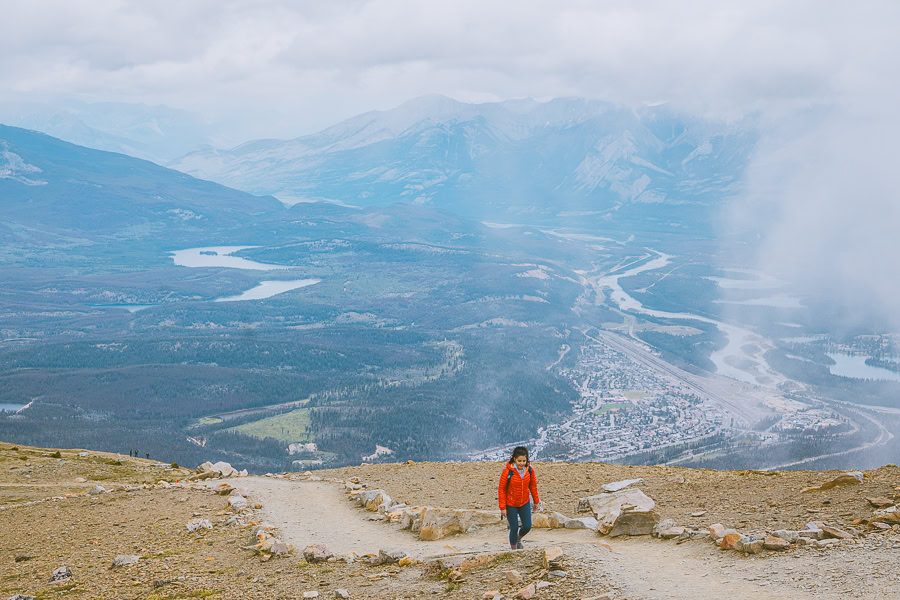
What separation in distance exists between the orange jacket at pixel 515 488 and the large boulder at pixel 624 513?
175 centimetres

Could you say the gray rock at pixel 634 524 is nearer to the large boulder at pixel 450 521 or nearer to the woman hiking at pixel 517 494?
the woman hiking at pixel 517 494

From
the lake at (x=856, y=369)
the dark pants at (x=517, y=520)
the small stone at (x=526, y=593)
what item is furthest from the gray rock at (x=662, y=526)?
the lake at (x=856, y=369)

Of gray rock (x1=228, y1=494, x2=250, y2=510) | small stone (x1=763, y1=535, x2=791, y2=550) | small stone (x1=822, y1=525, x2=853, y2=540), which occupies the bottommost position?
gray rock (x1=228, y1=494, x2=250, y2=510)

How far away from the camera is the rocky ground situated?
38.3 ft

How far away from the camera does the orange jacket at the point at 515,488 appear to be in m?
14.4

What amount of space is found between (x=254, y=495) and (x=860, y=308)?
7166 inches

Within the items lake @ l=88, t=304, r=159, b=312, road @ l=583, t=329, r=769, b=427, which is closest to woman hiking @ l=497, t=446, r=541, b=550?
road @ l=583, t=329, r=769, b=427

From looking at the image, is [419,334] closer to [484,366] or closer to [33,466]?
[484,366]

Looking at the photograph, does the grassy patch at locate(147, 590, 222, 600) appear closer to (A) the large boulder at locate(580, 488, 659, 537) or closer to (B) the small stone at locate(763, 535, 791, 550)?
(A) the large boulder at locate(580, 488, 659, 537)

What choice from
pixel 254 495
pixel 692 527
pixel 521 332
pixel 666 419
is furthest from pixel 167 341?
pixel 692 527

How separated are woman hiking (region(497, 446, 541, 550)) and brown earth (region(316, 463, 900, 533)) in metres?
3.36

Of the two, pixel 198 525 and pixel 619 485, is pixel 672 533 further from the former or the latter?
pixel 198 525

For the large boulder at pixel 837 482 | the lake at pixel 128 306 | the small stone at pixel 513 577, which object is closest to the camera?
the small stone at pixel 513 577

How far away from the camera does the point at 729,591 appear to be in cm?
1106
